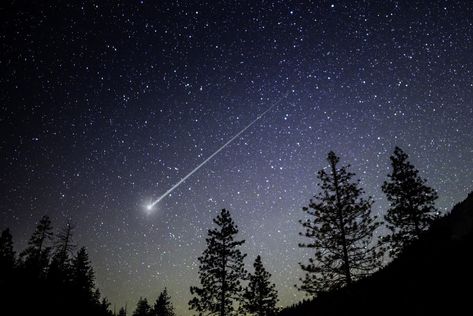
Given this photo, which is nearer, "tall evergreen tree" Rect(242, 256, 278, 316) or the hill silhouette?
the hill silhouette

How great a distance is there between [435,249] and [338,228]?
403 inches

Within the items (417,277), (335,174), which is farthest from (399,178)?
(417,277)

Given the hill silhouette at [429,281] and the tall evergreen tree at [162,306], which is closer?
the hill silhouette at [429,281]

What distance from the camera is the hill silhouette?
7254 millimetres

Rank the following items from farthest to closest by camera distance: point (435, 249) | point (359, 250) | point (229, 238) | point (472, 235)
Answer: point (229, 238)
point (359, 250)
point (435, 249)
point (472, 235)

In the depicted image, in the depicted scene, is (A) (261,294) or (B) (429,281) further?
(A) (261,294)

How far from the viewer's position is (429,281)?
28.3ft

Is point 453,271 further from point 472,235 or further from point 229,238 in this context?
point 229,238

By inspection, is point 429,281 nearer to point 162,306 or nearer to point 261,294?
point 261,294

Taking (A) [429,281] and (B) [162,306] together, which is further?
(B) [162,306]

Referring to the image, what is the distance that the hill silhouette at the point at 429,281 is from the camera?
7254mm

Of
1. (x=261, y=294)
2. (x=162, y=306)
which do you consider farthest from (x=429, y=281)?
(x=162, y=306)

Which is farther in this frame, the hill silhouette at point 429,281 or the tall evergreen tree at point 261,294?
the tall evergreen tree at point 261,294

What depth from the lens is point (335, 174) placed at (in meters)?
22.4
